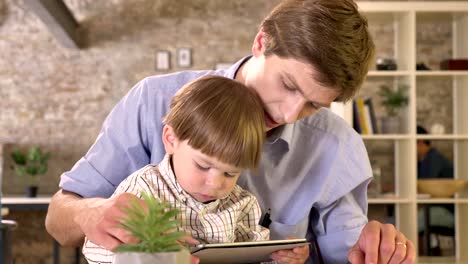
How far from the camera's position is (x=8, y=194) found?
866 cm

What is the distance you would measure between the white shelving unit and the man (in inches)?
187

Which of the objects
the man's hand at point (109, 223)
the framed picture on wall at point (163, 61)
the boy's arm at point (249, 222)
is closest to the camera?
the man's hand at point (109, 223)

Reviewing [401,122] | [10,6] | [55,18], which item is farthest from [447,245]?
[10,6]

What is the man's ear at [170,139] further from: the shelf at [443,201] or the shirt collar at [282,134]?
the shelf at [443,201]

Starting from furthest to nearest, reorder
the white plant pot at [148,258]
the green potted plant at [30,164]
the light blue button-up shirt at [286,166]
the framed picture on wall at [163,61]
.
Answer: the framed picture on wall at [163,61], the green potted plant at [30,164], the light blue button-up shirt at [286,166], the white plant pot at [148,258]

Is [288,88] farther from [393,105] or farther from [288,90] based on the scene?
[393,105]

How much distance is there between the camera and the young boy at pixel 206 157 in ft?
5.08

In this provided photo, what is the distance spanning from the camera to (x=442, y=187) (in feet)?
22.2

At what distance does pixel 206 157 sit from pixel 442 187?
18.1ft

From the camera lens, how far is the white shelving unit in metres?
6.71

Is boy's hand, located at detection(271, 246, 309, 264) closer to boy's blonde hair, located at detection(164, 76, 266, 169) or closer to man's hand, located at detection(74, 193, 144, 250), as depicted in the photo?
boy's blonde hair, located at detection(164, 76, 266, 169)

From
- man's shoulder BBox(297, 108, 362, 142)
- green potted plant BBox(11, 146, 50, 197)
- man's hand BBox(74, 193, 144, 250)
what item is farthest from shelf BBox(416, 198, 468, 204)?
man's hand BBox(74, 193, 144, 250)

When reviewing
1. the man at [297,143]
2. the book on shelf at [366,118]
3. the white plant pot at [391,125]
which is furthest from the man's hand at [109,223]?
the white plant pot at [391,125]

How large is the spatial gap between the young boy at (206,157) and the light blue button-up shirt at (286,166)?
0.57 feet
